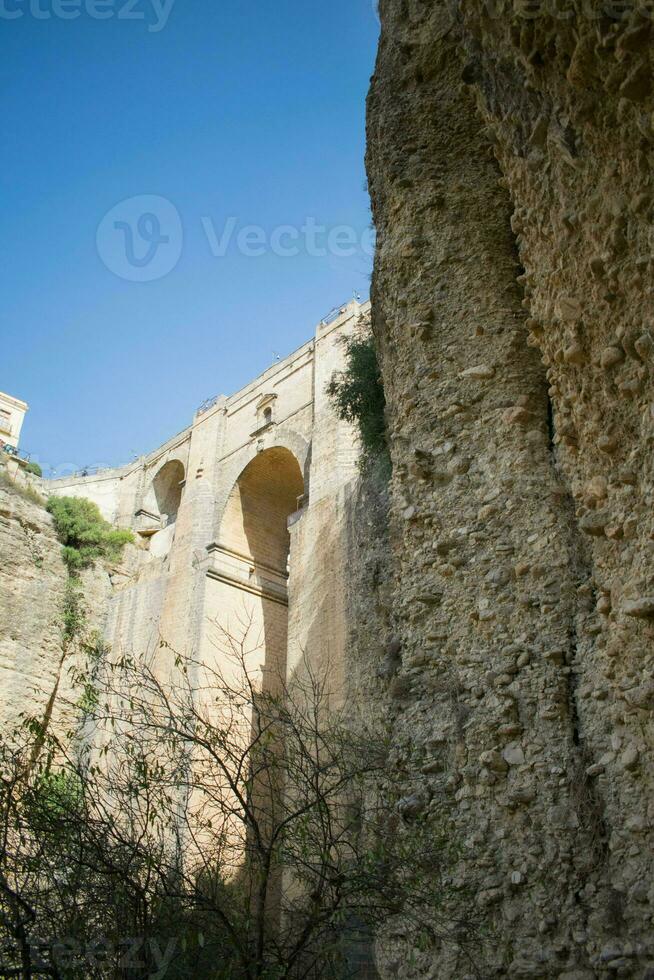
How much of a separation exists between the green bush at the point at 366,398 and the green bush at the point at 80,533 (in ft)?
35.9

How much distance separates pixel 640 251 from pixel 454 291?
194 cm

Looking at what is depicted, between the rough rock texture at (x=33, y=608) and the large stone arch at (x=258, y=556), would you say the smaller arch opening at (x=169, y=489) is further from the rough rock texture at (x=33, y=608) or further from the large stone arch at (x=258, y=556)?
the large stone arch at (x=258, y=556)

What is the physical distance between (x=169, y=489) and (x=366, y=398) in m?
14.1

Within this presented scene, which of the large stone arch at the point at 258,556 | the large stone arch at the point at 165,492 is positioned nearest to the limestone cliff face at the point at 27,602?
the large stone arch at the point at 258,556

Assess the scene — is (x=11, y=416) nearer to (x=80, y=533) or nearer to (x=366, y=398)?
(x=80, y=533)

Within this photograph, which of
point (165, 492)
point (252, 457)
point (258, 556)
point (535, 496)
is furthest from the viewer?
point (165, 492)

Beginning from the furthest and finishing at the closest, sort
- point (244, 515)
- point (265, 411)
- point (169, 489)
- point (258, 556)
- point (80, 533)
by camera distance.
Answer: point (169, 489), point (80, 533), point (265, 411), point (244, 515), point (258, 556)

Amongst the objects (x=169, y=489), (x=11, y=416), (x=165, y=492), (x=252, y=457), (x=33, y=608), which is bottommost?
(x=33, y=608)

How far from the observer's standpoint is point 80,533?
17641 millimetres

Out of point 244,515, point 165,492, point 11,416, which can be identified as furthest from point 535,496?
point 11,416

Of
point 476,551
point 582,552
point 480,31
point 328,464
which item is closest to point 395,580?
point 476,551

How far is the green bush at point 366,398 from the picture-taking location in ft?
24.0

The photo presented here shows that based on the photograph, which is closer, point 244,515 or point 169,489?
point 244,515

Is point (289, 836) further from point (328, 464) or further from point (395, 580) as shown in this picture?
point (328, 464)
